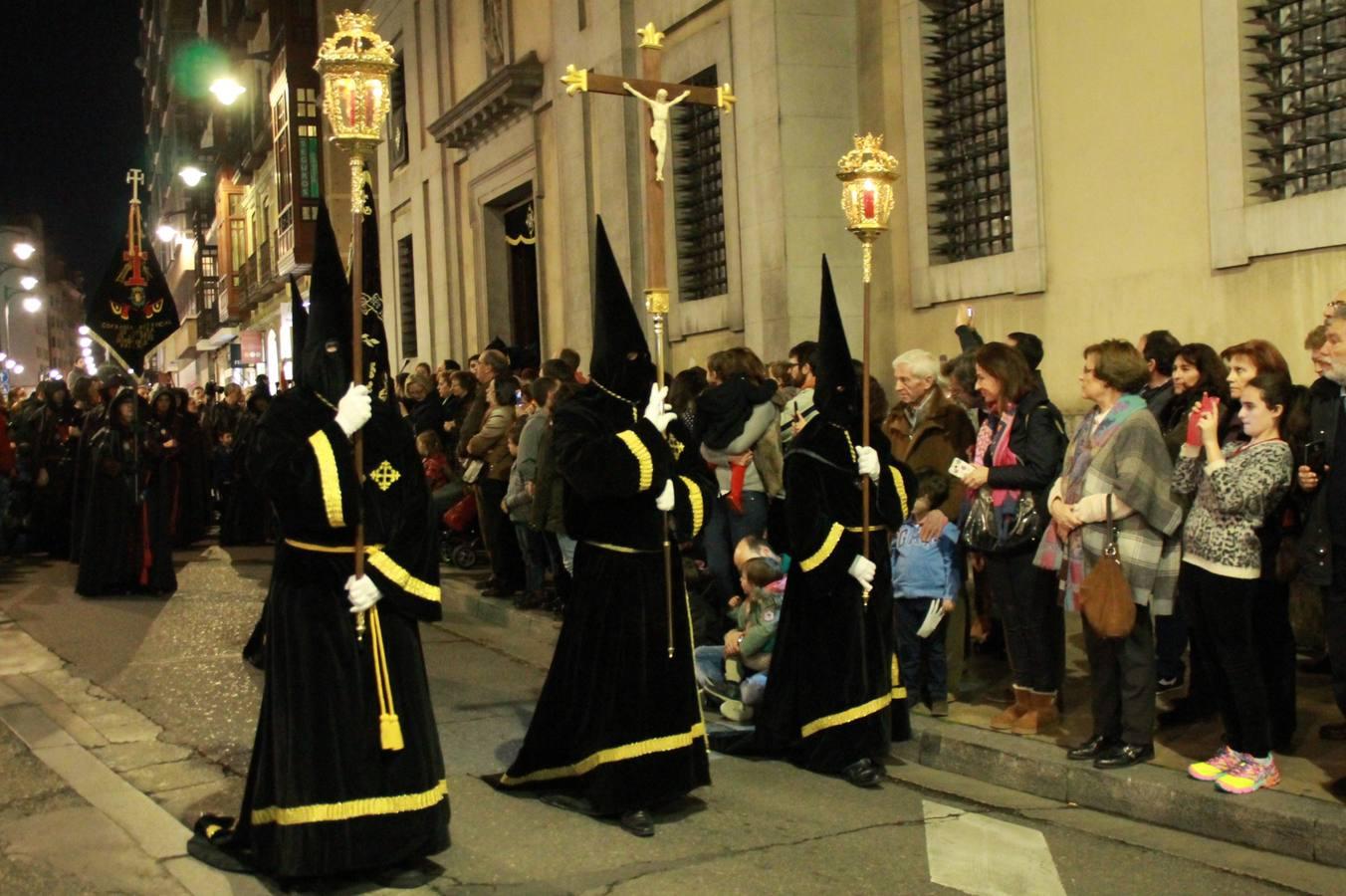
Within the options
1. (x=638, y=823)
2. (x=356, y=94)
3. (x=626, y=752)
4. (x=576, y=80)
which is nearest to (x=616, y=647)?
(x=626, y=752)

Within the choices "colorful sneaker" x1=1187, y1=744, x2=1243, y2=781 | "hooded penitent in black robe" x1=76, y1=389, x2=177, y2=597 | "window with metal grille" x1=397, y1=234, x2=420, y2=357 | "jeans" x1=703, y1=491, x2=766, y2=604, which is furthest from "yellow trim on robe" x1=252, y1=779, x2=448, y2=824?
"window with metal grille" x1=397, y1=234, x2=420, y2=357

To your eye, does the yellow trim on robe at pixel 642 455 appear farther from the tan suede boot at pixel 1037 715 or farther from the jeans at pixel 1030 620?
the tan suede boot at pixel 1037 715

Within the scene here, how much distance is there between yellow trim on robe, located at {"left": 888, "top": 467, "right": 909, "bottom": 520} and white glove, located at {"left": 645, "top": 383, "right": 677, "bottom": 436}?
131 centimetres

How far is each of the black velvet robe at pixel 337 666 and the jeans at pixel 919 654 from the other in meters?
3.06

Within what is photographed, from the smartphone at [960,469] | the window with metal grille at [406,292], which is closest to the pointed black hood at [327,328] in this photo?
the smartphone at [960,469]

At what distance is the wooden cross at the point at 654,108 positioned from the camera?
6.89 meters

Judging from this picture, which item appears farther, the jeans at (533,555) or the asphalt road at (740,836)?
the jeans at (533,555)

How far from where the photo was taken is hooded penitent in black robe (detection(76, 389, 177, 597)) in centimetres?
1376

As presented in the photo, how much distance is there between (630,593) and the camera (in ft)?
21.3

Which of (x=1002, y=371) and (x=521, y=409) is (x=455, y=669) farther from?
(x=1002, y=371)

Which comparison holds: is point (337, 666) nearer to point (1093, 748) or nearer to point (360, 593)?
point (360, 593)

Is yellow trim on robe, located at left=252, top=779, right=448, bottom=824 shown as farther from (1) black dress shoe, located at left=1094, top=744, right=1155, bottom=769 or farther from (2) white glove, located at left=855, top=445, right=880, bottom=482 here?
(1) black dress shoe, located at left=1094, top=744, right=1155, bottom=769

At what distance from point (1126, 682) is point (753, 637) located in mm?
2043

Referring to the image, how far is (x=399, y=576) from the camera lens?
5.52 meters
